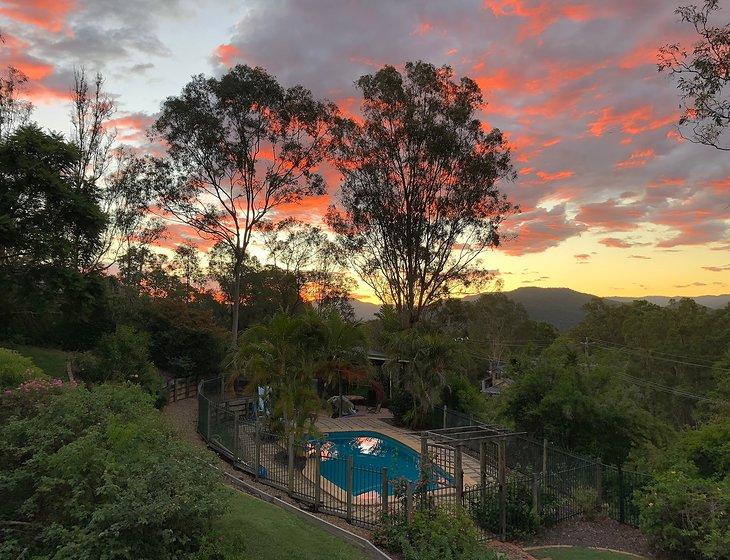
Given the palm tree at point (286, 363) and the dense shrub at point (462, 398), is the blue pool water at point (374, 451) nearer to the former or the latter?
the palm tree at point (286, 363)

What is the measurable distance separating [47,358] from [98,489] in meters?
19.1

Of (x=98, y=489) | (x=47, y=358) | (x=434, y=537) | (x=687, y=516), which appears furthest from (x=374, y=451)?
(x=98, y=489)

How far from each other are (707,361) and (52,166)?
47.2 metres

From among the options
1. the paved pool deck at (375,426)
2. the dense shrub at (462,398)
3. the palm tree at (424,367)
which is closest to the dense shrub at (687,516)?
the paved pool deck at (375,426)

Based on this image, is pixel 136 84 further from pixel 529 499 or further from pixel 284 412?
pixel 529 499

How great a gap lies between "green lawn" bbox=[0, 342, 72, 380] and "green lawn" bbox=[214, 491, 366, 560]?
45.7 feet

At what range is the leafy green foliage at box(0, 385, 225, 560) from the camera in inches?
195

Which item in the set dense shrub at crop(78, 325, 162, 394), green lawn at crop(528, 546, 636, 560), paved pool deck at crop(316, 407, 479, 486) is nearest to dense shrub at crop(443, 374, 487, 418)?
paved pool deck at crop(316, 407, 479, 486)

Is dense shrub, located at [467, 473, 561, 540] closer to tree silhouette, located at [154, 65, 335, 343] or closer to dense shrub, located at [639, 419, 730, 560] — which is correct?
dense shrub, located at [639, 419, 730, 560]

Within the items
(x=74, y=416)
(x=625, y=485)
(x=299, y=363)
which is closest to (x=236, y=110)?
(x=299, y=363)

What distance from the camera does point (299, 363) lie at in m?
15.3

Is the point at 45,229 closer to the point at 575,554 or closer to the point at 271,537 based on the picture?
the point at 271,537

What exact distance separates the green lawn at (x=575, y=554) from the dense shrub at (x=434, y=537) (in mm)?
1882

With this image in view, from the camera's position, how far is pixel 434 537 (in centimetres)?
841
